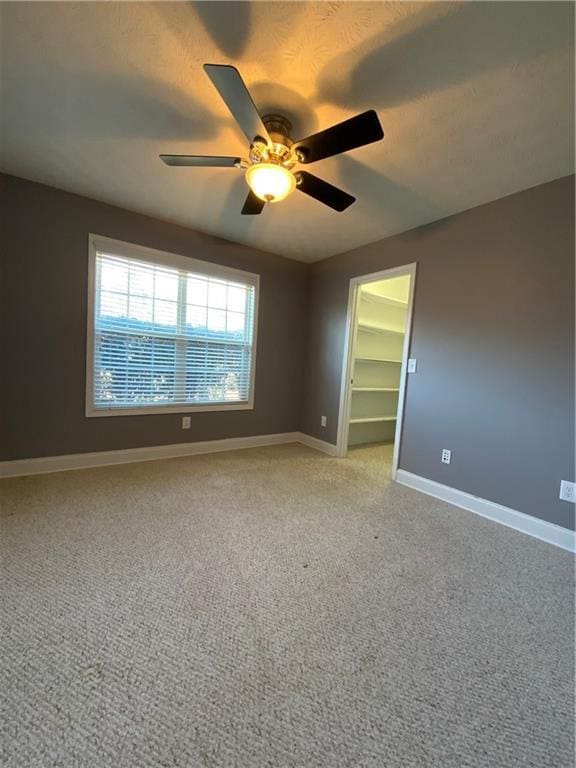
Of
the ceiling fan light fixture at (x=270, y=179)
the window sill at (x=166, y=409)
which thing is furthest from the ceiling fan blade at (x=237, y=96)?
the window sill at (x=166, y=409)

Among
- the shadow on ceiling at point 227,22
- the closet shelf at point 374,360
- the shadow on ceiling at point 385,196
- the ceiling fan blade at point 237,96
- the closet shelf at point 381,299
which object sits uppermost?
the shadow on ceiling at point 227,22

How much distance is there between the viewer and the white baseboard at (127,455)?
2594 mm

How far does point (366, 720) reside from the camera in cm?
95

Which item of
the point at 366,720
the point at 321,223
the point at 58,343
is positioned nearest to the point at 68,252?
the point at 58,343

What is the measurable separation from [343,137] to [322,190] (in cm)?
47

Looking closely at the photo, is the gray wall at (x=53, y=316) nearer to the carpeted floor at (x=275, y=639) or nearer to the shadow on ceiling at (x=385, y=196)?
the carpeted floor at (x=275, y=639)

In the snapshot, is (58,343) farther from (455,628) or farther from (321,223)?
(455,628)

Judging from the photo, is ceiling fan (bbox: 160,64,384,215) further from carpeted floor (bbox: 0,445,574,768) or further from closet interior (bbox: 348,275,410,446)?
closet interior (bbox: 348,275,410,446)

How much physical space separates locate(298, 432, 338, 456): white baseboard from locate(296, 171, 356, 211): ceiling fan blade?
8.51ft

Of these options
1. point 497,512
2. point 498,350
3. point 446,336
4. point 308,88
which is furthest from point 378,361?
point 308,88

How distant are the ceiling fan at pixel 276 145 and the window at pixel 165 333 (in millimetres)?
1496

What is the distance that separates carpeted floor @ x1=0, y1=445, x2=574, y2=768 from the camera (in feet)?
2.90

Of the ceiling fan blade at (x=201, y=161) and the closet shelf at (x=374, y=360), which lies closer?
the ceiling fan blade at (x=201, y=161)

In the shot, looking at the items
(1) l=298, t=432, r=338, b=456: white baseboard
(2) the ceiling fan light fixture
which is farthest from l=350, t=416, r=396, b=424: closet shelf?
(2) the ceiling fan light fixture
